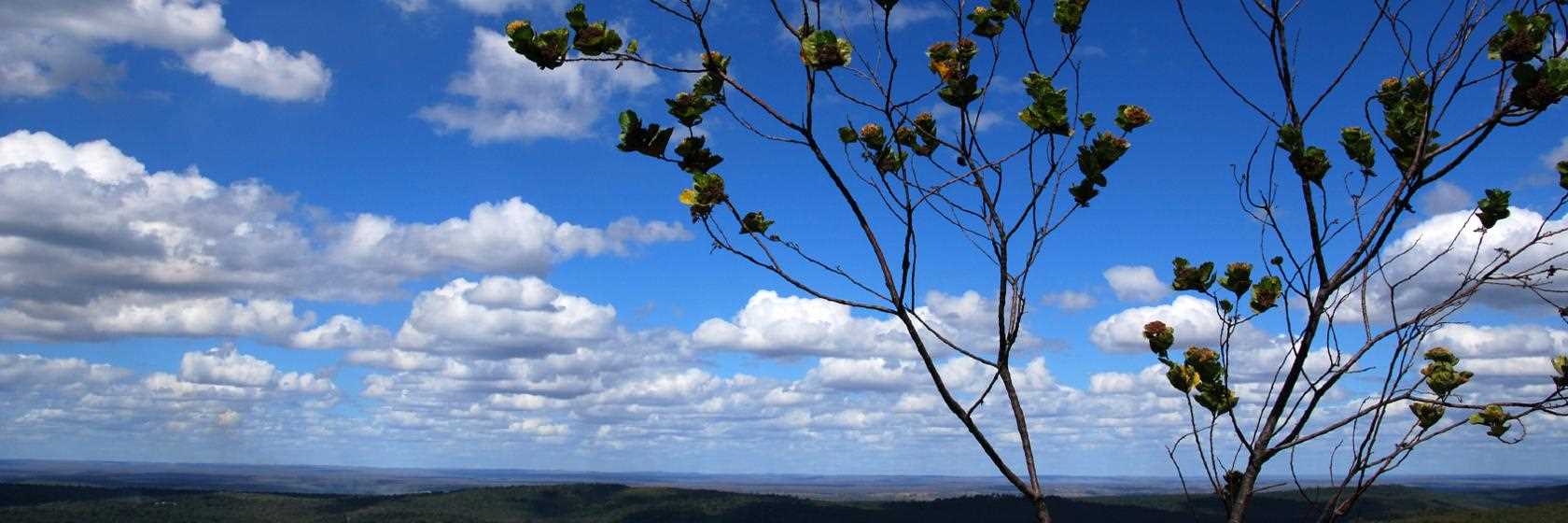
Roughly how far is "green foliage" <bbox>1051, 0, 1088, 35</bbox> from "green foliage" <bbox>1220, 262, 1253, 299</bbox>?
6.02ft

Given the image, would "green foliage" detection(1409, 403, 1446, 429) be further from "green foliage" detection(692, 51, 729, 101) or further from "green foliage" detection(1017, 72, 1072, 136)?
"green foliage" detection(692, 51, 729, 101)

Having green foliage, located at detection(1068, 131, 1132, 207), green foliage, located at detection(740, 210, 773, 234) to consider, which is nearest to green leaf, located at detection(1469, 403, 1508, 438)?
green foliage, located at detection(1068, 131, 1132, 207)

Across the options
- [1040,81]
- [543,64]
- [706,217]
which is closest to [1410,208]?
[1040,81]

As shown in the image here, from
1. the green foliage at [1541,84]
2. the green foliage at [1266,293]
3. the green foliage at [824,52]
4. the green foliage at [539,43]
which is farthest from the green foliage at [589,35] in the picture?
the green foliage at [1541,84]

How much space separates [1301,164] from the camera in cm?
618

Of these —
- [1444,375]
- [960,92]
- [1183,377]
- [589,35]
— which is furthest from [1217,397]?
[589,35]

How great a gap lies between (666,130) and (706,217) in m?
0.59

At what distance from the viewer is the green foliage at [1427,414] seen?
6793 mm

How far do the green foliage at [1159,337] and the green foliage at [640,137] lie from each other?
3.41 meters

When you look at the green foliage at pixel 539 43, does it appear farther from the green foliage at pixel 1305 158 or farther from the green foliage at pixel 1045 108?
the green foliage at pixel 1305 158

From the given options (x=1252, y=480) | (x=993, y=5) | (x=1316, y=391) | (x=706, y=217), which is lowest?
(x=1252, y=480)

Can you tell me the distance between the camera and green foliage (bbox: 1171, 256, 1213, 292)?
6445 millimetres

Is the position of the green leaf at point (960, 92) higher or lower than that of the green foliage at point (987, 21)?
lower

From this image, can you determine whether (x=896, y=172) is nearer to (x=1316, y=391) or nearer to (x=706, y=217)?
(x=706, y=217)
